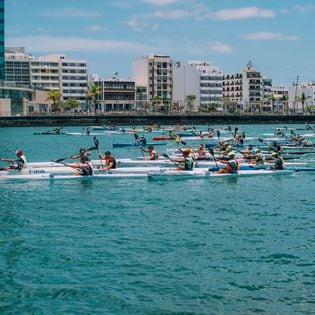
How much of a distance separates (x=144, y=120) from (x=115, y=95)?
36529 millimetres

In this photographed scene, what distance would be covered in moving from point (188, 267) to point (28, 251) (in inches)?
231

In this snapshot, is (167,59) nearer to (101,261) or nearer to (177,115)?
(177,115)

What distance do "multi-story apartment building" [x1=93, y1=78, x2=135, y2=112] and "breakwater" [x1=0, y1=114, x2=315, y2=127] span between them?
33.2 meters

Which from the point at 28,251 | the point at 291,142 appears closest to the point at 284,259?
the point at 28,251

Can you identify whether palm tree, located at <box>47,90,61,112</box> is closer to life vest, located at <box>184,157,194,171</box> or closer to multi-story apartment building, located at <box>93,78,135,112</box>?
multi-story apartment building, located at <box>93,78,135,112</box>

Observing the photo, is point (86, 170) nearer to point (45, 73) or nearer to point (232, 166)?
point (232, 166)

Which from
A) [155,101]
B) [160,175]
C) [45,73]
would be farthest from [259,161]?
[45,73]

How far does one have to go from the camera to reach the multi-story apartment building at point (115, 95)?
192750 mm

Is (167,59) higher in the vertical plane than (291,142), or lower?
higher

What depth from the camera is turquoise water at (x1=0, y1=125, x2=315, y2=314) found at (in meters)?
17.2

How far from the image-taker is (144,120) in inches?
6319

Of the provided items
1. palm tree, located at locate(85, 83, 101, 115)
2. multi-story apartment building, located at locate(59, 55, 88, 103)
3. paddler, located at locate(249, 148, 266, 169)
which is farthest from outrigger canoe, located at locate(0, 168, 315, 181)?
multi-story apartment building, located at locate(59, 55, 88, 103)

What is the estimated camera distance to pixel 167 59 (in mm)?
199375

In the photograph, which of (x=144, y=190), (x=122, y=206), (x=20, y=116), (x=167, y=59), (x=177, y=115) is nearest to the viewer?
(x=122, y=206)
